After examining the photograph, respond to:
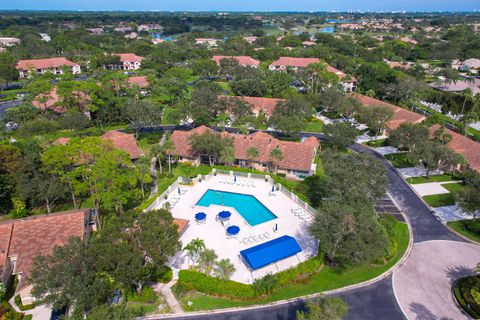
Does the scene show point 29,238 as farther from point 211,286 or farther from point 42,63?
point 42,63

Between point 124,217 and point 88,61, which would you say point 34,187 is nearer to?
point 124,217

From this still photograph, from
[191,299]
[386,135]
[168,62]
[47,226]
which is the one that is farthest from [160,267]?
[168,62]

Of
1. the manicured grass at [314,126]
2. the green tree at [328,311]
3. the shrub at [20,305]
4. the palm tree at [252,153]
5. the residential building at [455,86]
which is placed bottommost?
the shrub at [20,305]

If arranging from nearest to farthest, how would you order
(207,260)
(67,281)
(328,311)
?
(328,311), (67,281), (207,260)

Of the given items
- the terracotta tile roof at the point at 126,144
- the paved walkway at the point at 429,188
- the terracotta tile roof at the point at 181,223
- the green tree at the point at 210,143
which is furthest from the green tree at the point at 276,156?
the terracotta tile roof at the point at 126,144

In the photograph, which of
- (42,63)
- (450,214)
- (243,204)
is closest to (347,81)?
(450,214)

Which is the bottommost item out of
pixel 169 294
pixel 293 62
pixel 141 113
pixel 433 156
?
pixel 169 294

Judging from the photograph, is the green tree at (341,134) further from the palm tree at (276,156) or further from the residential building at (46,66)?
the residential building at (46,66)
